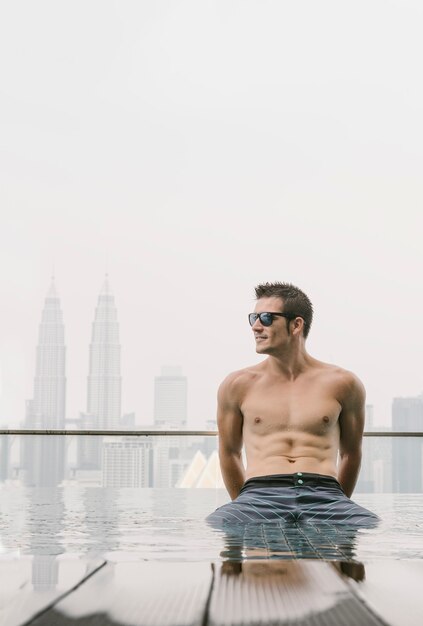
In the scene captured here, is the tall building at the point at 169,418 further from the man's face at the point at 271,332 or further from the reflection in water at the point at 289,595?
the reflection in water at the point at 289,595

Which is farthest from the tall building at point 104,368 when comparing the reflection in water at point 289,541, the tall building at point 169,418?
the reflection in water at point 289,541

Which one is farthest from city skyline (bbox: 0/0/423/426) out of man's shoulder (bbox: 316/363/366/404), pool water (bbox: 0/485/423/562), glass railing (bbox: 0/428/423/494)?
man's shoulder (bbox: 316/363/366/404)

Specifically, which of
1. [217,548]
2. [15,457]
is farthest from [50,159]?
[217,548]

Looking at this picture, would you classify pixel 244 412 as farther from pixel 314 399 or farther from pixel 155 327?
pixel 155 327

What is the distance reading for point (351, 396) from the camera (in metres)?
Result: 2.52

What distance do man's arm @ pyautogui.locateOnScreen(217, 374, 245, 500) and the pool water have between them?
0.59 ft

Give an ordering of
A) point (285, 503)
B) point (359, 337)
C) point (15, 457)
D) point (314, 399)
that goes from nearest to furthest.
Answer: point (285, 503), point (314, 399), point (15, 457), point (359, 337)

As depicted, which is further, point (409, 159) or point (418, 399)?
point (409, 159)

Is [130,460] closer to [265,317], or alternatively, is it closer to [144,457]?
[144,457]

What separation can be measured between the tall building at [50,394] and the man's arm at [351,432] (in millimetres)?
2202

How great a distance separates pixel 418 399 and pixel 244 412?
1582 centimetres

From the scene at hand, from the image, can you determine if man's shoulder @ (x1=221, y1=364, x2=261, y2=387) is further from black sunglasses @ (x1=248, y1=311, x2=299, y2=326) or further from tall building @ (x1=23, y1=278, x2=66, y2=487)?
tall building @ (x1=23, y1=278, x2=66, y2=487)

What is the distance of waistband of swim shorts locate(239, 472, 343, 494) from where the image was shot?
2.31 meters

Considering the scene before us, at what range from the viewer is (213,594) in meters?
0.82
